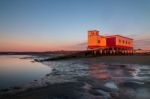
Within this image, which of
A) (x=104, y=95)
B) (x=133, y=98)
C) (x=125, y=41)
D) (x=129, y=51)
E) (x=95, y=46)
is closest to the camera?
(x=133, y=98)

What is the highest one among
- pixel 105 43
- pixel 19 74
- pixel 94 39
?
pixel 94 39

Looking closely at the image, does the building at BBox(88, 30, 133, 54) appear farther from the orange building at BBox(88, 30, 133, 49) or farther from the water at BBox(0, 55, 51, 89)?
the water at BBox(0, 55, 51, 89)

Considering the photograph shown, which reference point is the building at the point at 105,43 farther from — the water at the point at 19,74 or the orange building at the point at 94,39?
the water at the point at 19,74

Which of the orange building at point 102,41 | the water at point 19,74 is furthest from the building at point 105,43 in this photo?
the water at point 19,74

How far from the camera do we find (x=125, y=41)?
5281cm

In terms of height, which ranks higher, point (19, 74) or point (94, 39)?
point (94, 39)

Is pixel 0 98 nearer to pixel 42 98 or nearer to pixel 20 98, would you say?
pixel 20 98

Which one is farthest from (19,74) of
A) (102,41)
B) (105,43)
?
(105,43)

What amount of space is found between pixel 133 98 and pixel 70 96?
2.21 m

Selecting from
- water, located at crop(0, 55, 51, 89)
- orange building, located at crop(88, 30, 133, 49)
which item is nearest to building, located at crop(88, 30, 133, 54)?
orange building, located at crop(88, 30, 133, 49)

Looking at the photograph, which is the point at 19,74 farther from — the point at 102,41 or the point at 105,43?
the point at 105,43

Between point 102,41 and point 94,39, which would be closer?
point 94,39

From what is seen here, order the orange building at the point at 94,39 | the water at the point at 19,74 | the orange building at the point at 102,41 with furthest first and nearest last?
1. the orange building at the point at 102,41
2. the orange building at the point at 94,39
3. the water at the point at 19,74

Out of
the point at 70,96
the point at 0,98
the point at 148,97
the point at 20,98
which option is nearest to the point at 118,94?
the point at 148,97
